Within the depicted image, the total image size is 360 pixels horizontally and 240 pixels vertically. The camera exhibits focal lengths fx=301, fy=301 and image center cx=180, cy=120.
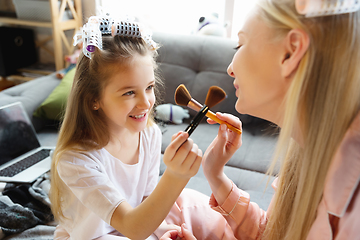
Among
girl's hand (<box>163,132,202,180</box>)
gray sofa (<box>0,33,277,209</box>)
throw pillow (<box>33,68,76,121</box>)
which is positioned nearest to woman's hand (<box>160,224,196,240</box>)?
girl's hand (<box>163,132,202,180</box>)

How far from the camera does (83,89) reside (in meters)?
0.91

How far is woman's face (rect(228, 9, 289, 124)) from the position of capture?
0.59 m

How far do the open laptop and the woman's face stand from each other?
112cm

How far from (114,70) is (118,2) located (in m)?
2.26

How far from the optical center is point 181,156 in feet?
2.18

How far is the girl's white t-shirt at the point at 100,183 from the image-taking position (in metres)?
0.79

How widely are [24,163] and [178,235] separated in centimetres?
98

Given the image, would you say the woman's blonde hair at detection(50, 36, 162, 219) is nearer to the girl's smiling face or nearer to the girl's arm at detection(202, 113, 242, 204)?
the girl's smiling face

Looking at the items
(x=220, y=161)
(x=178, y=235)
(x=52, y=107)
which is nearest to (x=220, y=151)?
(x=220, y=161)

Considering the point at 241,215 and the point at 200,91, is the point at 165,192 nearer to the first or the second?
the point at 241,215

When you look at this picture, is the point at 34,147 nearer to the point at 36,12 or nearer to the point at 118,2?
the point at 36,12

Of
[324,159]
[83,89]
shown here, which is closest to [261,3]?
[324,159]

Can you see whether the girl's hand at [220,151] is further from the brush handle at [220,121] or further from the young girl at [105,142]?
the young girl at [105,142]

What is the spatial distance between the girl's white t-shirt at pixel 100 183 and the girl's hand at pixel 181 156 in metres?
0.21
